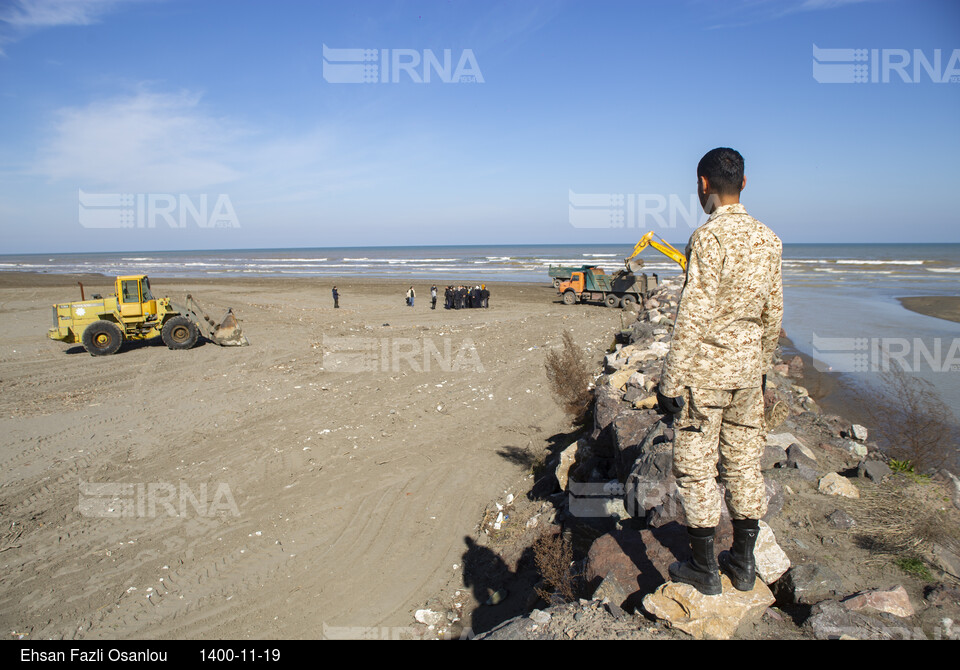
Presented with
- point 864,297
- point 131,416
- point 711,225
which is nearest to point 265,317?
point 131,416

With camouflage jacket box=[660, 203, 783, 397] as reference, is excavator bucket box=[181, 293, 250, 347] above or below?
below

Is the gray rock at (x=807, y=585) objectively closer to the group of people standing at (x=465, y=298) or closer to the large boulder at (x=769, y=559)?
the large boulder at (x=769, y=559)

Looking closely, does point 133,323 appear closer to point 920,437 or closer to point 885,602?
point 885,602

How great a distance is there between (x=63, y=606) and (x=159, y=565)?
0.71 metres

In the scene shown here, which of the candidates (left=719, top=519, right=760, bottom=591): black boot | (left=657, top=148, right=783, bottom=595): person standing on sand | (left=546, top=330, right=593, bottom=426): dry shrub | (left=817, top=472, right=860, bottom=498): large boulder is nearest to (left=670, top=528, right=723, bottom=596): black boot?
(left=657, top=148, right=783, bottom=595): person standing on sand

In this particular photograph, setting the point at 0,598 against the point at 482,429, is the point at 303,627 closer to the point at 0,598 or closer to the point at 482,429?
the point at 0,598

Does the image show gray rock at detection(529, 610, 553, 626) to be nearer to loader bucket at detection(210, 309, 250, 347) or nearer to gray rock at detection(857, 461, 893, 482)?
gray rock at detection(857, 461, 893, 482)

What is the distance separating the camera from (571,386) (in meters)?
9.09

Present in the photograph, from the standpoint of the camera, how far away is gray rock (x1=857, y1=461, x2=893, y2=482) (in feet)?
13.9

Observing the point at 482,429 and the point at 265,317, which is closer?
the point at 482,429

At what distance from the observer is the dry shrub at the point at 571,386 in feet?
27.8

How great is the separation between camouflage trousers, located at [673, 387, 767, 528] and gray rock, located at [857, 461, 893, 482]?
7.79 ft

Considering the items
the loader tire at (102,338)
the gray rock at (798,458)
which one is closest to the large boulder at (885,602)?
the gray rock at (798,458)
